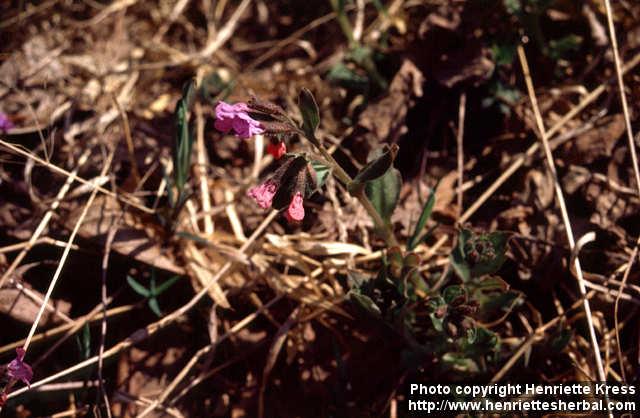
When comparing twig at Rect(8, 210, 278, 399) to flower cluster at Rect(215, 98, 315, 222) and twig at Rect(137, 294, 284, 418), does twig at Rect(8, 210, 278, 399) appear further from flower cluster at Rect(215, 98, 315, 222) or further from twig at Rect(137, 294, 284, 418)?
flower cluster at Rect(215, 98, 315, 222)

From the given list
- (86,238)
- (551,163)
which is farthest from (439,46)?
(86,238)

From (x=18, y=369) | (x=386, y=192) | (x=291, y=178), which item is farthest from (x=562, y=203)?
(x=18, y=369)

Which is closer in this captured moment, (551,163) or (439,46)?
(551,163)

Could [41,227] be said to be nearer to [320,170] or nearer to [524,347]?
[320,170]

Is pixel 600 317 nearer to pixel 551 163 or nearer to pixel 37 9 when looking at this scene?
pixel 551 163

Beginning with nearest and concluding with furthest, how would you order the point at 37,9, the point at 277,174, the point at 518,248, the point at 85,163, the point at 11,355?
the point at 277,174
the point at 11,355
the point at 518,248
the point at 85,163
the point at 37,9

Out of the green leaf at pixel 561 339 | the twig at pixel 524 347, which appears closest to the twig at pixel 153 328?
the twig at pixel 524 347
